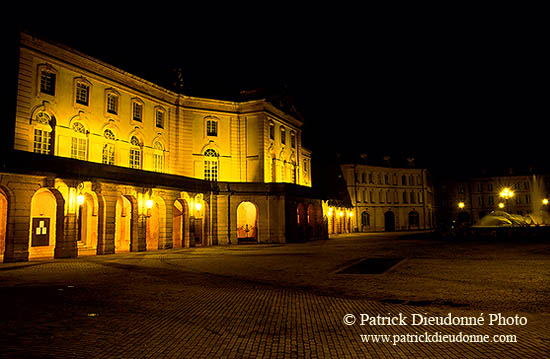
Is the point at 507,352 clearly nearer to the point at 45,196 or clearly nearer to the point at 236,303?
the point at 236,303

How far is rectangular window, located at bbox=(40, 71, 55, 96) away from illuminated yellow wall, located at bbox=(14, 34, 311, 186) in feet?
0.63

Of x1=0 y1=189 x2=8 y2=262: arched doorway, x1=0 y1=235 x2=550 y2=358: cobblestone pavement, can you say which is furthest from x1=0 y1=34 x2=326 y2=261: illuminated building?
x1=0 y1=235 x2=550 y2=358: cobblestone pavement

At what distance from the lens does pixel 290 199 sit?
39.4m

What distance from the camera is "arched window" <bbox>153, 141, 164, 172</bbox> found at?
34.9 metres

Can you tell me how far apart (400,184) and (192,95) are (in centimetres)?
5407

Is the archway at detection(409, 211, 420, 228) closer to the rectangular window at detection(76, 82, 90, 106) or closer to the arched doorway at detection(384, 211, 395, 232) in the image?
the arched doorway at detection(384, 211, 395, 232)

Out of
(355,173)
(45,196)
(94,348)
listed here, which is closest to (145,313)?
(94,348)

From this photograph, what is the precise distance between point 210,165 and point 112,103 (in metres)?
11.2

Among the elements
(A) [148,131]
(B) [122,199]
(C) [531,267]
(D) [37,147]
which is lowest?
(C) [531,267]

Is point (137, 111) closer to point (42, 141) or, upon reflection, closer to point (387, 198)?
point (42, 141)

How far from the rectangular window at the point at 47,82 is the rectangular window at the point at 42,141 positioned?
2.77m

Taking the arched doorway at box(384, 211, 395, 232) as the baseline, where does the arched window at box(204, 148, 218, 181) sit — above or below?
above

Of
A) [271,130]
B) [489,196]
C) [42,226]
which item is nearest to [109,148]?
[42,226]

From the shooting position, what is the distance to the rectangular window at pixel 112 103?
30.8 meters
